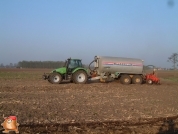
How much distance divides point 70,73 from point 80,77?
2.95 ft

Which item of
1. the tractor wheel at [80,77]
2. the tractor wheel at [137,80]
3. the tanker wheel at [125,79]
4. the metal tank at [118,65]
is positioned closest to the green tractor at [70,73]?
the tractor wheel at [80,77]

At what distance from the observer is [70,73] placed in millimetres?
22188

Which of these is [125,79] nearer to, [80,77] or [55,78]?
[80,77]

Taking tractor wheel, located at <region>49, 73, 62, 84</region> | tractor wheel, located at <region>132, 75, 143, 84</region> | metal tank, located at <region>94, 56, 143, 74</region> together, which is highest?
metal tank, located at <region>94, 56, 143, 74</region>

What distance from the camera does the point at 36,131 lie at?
7246 millimetres

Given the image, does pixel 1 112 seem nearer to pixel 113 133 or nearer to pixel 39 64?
pixel 113 133

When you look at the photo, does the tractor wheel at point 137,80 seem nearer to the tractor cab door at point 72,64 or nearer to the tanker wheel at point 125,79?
the tanker wheel at point 125,79

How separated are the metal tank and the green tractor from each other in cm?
226

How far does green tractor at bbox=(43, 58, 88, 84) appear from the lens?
22016 mm

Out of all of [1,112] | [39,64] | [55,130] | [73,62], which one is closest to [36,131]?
[55,130]

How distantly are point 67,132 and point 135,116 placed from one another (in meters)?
3.35

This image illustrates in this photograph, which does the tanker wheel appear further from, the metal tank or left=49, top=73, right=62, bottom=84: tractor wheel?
left=49, top=73, right=62, bottom=84: tractor wheel

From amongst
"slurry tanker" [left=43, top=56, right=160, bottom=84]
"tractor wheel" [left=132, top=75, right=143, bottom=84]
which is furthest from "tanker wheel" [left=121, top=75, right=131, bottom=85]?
"tractor wheel" [left=132, top=75, right=143, bottom=84]

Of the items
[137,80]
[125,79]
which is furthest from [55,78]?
[137,80]
